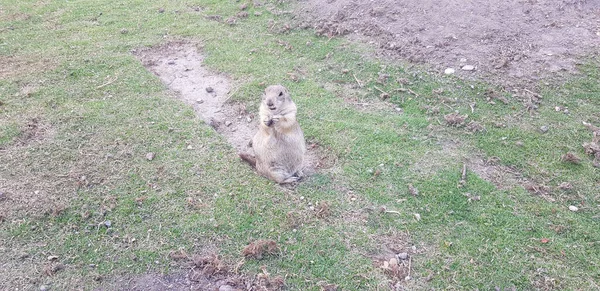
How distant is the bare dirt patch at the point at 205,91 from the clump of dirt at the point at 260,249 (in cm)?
112

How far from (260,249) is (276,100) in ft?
4.67

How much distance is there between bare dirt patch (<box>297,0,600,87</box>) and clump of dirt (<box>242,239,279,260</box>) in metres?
3.70

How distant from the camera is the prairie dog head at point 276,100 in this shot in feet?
13.9

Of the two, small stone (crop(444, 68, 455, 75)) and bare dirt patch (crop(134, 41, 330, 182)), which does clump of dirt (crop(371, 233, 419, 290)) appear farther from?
small stone (crop(444, 68, 455, 75))

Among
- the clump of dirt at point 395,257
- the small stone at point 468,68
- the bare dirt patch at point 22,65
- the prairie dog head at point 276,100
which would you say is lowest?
the clump of dirt at point 395,257

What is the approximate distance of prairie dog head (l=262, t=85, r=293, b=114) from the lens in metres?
4.23

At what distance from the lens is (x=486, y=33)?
252 inches

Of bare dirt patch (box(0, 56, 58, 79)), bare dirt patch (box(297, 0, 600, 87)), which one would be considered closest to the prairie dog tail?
bare dirt patch (box(297, 0, 600, 87))

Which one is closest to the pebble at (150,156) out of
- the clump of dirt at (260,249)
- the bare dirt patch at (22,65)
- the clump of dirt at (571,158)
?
the clump of dirt at (260,249)

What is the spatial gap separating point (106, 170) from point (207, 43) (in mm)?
3397

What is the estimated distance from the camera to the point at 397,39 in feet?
22.1

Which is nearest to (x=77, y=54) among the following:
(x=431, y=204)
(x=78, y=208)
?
(x=78, y=208)

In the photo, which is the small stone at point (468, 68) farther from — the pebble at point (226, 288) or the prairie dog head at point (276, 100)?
the pebble at point (226, 288)

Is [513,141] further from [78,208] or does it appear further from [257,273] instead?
[78,208]
